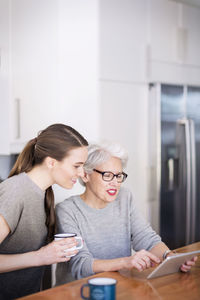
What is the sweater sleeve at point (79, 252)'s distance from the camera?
199cm

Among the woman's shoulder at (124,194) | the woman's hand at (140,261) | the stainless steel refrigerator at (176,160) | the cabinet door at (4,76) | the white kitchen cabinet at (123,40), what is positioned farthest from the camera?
the stainless steel refrigerator at (176,160)

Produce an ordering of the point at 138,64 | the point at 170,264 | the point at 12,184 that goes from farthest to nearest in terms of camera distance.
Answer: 1. the point at 138,64
2. the point at 12,184
3. the point at 170,264

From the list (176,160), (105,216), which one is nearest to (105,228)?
(105,216)

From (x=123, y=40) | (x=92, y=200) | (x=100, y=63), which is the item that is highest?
(x=123, y=40)

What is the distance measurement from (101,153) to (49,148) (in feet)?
1.19

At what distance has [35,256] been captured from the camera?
1831 mm

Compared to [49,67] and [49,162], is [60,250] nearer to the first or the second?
[49,162]

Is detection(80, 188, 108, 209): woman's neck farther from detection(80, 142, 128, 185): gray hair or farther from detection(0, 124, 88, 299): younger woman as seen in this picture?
detection(0, 124, 88, 299): younger woman

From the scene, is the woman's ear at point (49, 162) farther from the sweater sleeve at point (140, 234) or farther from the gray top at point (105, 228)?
the sweater sleeve at point (140, 234)

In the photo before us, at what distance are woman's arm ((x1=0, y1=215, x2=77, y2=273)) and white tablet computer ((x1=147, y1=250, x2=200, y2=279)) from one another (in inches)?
12.5

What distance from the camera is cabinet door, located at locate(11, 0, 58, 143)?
295 cm

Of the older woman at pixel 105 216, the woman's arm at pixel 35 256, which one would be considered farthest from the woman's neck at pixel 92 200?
the woman's arm at pixel 35 256

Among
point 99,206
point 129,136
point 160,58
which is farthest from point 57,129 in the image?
point 160,58

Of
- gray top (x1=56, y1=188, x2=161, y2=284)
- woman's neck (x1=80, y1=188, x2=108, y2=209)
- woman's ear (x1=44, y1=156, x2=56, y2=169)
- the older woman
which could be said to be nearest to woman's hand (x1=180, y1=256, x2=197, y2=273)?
the older woman
